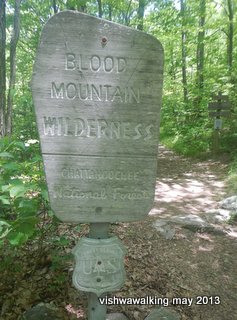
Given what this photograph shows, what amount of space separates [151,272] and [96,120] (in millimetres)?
2269

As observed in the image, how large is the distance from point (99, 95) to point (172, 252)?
9.19 ft

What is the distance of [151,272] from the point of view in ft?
11.3

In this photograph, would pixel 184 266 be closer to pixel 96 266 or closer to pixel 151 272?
pixel 151 272

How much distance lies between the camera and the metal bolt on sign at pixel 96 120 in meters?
1.71

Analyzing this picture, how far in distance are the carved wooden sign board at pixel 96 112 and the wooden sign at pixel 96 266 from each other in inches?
7.8

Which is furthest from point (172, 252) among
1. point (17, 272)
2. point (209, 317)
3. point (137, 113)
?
point (137, 113)

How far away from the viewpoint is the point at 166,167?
9656mm

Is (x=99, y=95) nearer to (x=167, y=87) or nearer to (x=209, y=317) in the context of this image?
(x=209, y=317)

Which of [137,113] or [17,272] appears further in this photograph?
[17,272]

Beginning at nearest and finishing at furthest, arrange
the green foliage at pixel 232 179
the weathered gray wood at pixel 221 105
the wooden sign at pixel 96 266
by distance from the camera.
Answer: the wooden sign at pixel 96 266 → the green foliage at pixel 232 179 → the weathered gray wood at pixel 221 105

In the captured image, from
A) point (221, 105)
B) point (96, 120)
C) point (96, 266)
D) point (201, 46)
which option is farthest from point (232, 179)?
point (201, 46)

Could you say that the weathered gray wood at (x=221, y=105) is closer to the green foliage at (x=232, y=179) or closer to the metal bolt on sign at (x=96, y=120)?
the green foliage at (x=232, y=179)

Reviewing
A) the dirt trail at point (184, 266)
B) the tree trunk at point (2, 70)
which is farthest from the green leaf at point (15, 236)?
the tree trunk at point (2, 70)

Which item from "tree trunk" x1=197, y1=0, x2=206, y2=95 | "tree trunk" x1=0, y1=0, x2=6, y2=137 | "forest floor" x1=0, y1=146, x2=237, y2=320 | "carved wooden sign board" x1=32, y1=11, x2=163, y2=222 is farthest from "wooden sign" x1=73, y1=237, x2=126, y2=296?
"tree trunk" x1=197, y1=0, x2=206, y2=95
